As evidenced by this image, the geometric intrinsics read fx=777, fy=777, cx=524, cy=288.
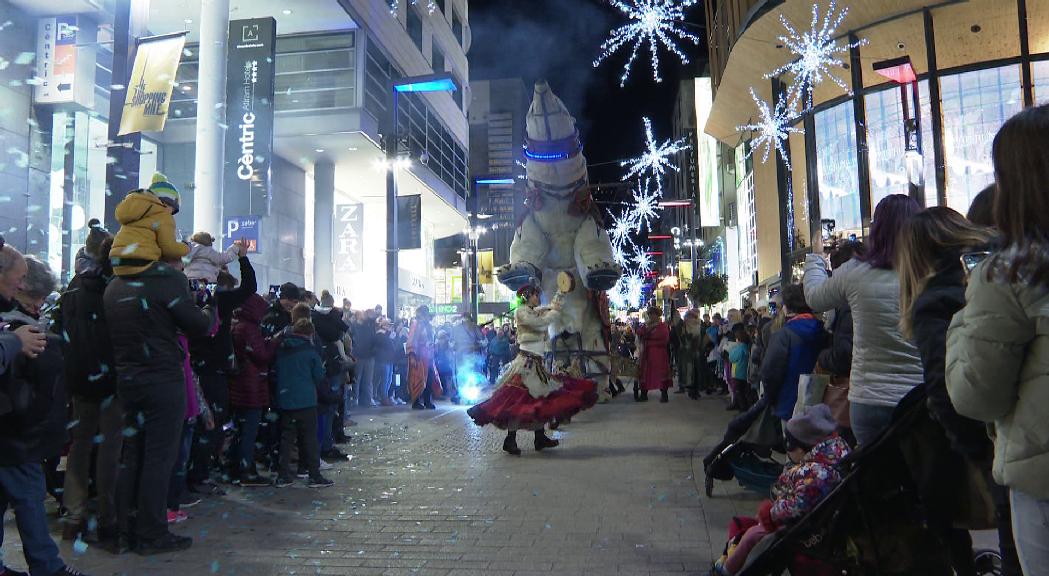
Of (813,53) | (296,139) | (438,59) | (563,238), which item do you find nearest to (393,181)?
(296,139)

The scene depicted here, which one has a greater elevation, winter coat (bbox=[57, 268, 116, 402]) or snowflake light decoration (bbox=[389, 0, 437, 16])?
snowflake light decoration (bbox=[389, 0, 437, 16])

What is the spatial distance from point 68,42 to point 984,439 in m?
16.8

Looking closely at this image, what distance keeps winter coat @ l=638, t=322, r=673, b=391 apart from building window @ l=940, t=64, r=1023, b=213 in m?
14.5

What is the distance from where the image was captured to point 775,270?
34781 millimetres

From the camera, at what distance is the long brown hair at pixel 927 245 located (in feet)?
9.95

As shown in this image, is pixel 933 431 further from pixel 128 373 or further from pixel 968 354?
pixel 128 373

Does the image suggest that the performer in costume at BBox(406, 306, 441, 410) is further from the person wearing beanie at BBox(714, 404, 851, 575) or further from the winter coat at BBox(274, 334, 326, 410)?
the person wearing beanie at BBox(714, 404, 851, 575)

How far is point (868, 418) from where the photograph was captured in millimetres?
3742

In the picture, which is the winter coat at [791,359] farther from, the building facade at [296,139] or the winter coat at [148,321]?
the building facade at [296,139]

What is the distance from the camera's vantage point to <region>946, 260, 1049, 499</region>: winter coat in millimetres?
1896

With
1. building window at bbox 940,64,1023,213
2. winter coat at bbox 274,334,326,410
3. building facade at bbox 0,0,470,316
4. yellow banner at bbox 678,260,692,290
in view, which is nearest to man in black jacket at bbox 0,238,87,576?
winter coat at bbox 274,334,326,410

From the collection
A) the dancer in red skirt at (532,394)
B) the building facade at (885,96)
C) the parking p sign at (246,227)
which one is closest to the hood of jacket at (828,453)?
the dancer in red skirt at (532,394)

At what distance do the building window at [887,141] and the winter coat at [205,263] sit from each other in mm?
23864

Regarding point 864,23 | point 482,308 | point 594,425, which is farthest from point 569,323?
point 482,308
